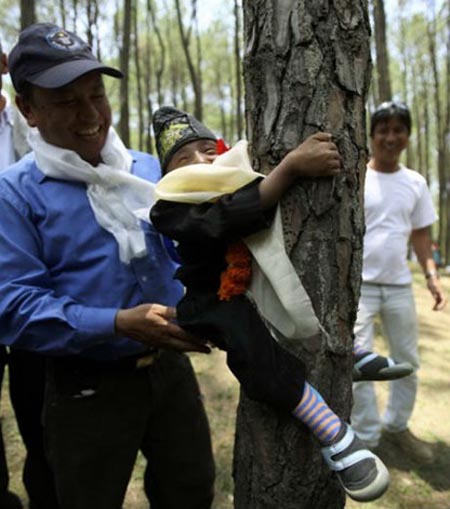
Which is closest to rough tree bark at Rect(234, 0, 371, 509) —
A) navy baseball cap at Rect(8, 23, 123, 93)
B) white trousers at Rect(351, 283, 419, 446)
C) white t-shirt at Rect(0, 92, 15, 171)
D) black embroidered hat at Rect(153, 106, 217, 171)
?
black embroidered hat at Rect(153, 106, 217, 171)

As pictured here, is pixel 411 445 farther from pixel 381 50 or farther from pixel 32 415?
pixel 381 50

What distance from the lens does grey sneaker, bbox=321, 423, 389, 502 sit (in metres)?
1.32

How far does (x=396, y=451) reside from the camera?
3.39m

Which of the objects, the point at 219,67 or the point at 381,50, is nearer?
the point at 381,50

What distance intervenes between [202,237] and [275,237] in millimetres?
202

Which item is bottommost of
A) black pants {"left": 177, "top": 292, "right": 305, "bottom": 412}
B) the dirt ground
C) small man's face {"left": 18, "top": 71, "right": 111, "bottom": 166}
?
the dirt ground

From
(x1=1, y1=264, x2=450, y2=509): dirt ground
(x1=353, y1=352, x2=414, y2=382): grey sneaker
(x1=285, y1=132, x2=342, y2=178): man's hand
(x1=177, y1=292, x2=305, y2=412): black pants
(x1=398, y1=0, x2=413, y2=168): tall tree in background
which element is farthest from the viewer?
(x1=398, y1=0, x2=413, y2=168): tall tree in background

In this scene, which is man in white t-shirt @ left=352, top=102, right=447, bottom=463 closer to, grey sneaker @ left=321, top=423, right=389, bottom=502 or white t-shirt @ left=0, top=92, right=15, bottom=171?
grey sneaker @ left=321, top=423, right=389, bottom=502

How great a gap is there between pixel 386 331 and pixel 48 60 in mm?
2698

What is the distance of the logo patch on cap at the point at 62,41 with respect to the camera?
5.60 feet

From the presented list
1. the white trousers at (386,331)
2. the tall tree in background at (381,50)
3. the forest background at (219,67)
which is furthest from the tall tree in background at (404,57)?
the white trousers at (386,331)

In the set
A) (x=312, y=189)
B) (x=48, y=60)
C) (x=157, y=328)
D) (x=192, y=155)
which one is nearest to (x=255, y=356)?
(x=157, y=328)

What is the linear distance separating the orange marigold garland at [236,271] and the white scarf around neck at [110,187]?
45cm

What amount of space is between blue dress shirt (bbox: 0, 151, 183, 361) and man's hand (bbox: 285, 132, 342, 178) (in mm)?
748
